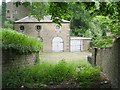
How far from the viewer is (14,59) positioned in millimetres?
6664

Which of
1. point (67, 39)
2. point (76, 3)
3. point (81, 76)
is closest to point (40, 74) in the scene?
point (81, 76)

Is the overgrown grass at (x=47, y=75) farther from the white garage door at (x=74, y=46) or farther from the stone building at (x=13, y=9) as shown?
the white garage door at (x=74, y=46)

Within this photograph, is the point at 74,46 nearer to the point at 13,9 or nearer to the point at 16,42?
the point at 16,42

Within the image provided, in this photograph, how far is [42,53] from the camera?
27.6 feet

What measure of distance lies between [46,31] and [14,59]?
133 inches

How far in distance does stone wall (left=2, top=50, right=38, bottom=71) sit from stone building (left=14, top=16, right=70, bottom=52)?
4.96 feet

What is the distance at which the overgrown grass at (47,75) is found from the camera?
5859 millimetres

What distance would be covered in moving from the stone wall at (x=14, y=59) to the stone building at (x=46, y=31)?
1.51 m

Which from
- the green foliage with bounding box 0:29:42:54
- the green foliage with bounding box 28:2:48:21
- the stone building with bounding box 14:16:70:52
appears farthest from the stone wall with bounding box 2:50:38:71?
the stone building with bounding box 14:16:70:52

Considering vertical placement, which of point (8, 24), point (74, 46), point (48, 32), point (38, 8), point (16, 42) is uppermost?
point (38, 8)

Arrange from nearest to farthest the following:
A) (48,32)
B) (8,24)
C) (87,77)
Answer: (87,77)
(8,24)
(48,32)

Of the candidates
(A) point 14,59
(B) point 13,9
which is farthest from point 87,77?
(B) point 13,9

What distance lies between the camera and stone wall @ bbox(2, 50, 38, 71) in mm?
6392

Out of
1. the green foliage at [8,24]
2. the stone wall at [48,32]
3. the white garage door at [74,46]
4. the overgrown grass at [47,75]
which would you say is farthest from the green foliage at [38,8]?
the white garage door at [74,46]
